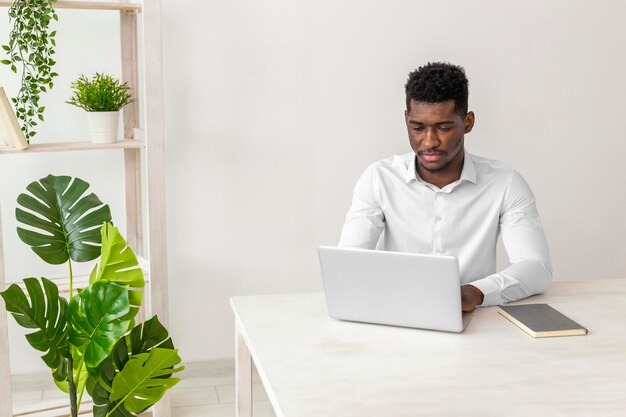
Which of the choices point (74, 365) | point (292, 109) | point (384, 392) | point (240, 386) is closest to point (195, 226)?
point (292, 109)

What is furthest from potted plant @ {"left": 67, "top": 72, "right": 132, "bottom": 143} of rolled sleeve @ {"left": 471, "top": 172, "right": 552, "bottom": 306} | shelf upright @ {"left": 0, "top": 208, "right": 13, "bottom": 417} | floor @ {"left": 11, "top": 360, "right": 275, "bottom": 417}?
rolled sleeve @ {"left": 471, "top": 172, "right": 552, "bottom": 306}

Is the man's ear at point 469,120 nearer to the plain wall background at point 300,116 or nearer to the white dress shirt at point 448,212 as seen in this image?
the white dress shirt at point 448,212

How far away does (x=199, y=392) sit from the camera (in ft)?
12.4

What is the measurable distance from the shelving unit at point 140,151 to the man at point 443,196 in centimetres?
82

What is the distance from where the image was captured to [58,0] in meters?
3.13

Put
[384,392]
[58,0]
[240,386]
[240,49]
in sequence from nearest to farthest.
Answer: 1. [384,392]
2. [240,386]
3. [58,0]
4. [240,49]

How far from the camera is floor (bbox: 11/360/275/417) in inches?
142

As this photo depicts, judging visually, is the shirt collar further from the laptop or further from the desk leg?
the desk leg

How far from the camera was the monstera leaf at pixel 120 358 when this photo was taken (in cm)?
285

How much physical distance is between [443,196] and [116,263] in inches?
45.6

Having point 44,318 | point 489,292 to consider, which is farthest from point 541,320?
point 44,318

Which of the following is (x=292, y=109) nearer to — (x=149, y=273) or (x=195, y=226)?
(x=195, y=226)

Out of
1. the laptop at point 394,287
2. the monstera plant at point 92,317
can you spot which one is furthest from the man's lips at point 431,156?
the monstera plant at point 92,317

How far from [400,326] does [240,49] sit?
6.27 feet
